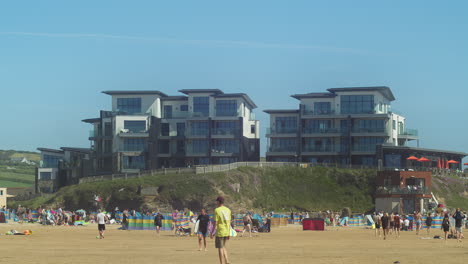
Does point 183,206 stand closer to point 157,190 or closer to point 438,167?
point 157,190

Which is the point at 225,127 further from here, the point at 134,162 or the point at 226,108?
the point at 134,162

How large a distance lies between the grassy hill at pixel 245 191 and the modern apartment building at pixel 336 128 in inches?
300

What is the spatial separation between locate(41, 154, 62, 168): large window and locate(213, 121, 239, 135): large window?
112 ft

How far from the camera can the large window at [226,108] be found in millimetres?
A: 105000

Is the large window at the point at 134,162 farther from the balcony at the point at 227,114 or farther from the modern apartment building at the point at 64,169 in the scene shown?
the balcony at the point at 227,114

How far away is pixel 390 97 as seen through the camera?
110250 mm

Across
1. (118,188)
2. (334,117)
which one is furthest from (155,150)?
(334,117)

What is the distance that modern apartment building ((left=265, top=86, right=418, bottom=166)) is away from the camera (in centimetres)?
10081

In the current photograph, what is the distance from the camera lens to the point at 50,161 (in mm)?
129750

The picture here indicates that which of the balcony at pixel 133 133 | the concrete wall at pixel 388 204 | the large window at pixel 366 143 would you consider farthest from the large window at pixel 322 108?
the balcony at pixel 133 133

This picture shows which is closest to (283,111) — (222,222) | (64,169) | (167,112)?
(167,112)

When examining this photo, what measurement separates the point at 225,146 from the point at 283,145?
25.0 ft

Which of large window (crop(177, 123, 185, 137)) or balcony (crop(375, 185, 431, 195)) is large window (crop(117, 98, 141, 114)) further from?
balcony (crop(375, 185, 431, 195))

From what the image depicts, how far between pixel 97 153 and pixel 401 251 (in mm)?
80702
